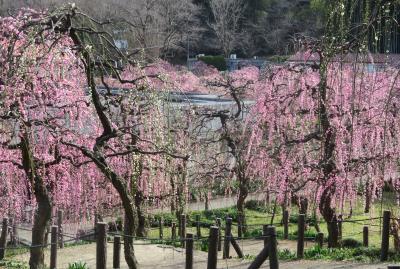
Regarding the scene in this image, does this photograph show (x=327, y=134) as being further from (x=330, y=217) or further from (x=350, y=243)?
(x=350, y=243)

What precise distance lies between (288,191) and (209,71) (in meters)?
19.3

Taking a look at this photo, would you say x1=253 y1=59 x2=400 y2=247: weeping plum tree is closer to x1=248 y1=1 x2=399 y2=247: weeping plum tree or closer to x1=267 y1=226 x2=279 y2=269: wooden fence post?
x1=248 y1=1 x2=399 y2=247: weeping plum tree

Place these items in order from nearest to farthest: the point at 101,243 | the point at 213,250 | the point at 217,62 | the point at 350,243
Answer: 1. the point at 101,243
2. the point at 213,250
3. the point at 350,243
4. the point at 217,62

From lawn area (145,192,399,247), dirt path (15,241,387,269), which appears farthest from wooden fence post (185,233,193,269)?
lawn area (145,192,399,247)

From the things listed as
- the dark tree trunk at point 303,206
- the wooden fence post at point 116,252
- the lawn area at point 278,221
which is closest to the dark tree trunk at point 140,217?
the wooden fence post at point 116,252

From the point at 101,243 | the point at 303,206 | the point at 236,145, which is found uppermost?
the point at 236,145

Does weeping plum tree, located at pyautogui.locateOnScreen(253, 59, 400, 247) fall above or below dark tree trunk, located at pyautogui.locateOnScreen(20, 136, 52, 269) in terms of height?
above

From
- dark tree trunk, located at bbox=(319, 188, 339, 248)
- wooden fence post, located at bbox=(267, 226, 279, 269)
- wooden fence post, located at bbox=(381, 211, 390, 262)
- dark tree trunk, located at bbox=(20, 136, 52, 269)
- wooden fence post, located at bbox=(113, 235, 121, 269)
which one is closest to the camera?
wooden fence post, located at bbox=(267, 226, 279, 269)

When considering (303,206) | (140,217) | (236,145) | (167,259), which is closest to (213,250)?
(167,259)

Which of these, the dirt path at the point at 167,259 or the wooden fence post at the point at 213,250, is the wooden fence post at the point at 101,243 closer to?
the wooden fence post at the point at 213,250

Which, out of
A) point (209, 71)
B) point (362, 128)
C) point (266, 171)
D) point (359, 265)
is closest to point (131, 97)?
point (359, 265)

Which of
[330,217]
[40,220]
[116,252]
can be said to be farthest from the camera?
[330,217]

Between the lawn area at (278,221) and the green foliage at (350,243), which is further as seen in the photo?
the lawn area at (278,221)

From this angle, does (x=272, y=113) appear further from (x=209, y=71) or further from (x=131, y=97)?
(x=209, y=71)
